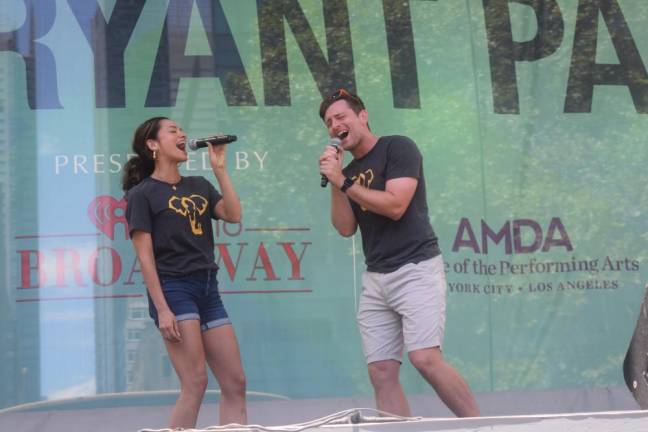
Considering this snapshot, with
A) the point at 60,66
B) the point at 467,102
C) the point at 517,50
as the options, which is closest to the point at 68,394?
the point at 60,66

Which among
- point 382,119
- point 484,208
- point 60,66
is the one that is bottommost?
point 484,208

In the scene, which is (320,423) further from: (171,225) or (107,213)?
(107,213)

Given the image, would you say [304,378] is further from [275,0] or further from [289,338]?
[275,0]

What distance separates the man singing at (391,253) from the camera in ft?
12.8

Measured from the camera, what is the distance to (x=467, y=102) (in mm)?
5633

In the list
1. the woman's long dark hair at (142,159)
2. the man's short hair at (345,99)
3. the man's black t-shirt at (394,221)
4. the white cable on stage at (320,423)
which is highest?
the man's short hair at (345,99)

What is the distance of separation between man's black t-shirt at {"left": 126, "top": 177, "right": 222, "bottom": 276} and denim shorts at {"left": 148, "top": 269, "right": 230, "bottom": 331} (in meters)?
0.03

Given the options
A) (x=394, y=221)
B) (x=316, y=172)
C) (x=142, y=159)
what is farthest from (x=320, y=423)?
(x=316, y=172)

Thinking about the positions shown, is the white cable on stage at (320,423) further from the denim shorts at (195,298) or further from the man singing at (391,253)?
the denim shorts at (195,298)

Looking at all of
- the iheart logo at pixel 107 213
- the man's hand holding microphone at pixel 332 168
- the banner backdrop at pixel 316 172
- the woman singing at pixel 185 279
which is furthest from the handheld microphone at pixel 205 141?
the iheart logo at pixel 107 213

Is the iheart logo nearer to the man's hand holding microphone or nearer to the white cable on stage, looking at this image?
the man's hand holding microphone

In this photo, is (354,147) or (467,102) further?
(467,102)

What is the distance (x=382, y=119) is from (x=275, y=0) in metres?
0.83

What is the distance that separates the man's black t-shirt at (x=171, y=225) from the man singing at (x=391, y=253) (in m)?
0.54
